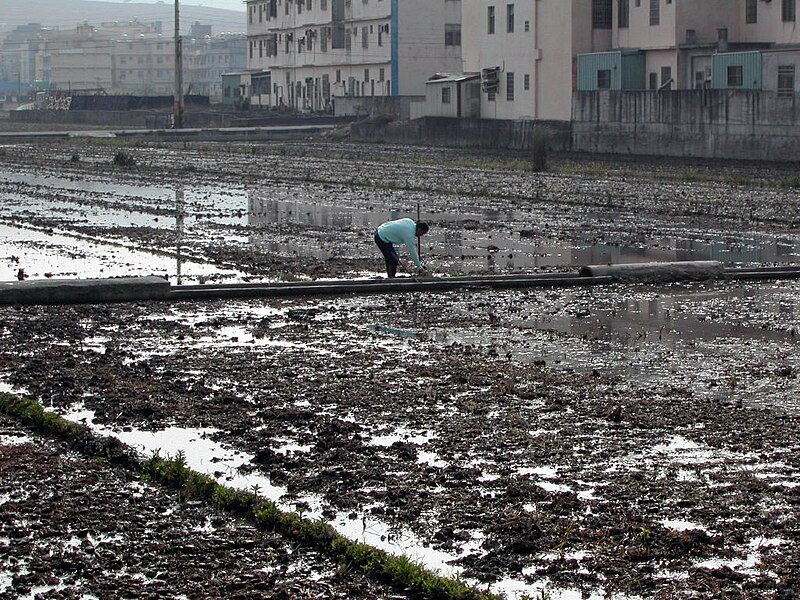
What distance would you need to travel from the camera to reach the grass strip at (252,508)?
6.48 m

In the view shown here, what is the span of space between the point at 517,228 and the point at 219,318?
9.95m

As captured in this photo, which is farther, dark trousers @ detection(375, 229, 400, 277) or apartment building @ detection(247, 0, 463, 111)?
apartment building @ detection(247, 0, 463, 111)

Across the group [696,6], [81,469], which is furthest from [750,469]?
[696,6]

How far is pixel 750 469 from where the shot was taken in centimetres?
835

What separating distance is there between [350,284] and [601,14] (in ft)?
135

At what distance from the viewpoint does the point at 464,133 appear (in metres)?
54.9

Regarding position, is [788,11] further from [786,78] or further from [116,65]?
[116,65]

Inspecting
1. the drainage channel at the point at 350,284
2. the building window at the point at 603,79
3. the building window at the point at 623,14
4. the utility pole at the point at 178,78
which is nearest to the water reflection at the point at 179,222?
the drainage channel at the point at 350,284

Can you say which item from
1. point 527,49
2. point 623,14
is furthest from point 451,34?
point 623,14

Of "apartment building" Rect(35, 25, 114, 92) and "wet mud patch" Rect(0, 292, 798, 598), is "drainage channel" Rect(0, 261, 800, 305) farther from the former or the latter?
"apartment building" Rect(35, 25, 114, 92)

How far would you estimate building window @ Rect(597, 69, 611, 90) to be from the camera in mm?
52250

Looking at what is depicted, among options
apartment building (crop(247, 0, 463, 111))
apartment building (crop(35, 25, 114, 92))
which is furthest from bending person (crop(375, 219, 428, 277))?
apartment building (crop(35, 25, 114, 92))

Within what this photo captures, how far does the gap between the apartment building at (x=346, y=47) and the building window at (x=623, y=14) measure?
24194 mm

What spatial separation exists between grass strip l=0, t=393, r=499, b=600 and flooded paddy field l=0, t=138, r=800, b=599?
0.15 meters
